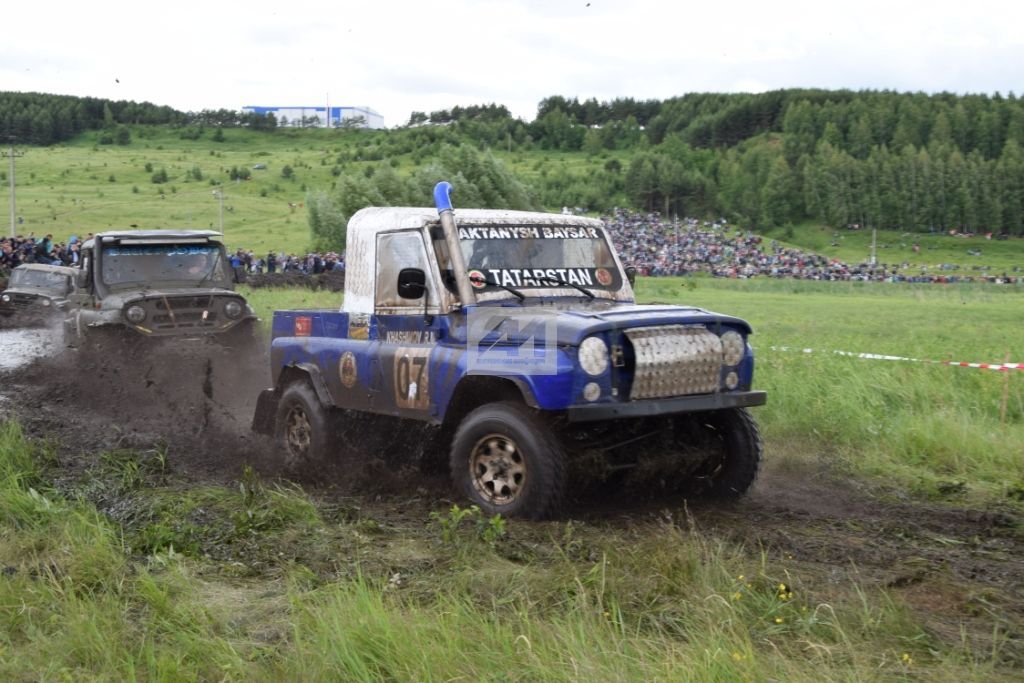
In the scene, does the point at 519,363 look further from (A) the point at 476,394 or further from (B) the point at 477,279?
(B) the point at 477,279

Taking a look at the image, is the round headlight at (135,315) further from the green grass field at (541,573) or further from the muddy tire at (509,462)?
the muddy tire at (509,462)

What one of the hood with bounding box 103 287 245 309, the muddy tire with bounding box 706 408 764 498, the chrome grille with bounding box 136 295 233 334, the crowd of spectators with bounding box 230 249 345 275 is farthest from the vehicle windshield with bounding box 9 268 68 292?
the crowd of spectators with bounding box 230 249 345 275

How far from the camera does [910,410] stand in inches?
400

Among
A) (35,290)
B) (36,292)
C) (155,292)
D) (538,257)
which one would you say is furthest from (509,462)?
(35,290)

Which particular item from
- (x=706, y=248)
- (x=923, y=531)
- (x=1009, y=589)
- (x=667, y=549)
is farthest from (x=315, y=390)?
(x=706, y=248)

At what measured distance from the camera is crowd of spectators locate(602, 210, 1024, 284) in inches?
2689

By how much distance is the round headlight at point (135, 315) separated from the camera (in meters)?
Answer: 13.1

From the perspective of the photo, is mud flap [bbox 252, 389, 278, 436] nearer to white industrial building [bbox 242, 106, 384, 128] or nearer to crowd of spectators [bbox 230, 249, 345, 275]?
crowd of spectators [bbox 230, 249, 345, 275]

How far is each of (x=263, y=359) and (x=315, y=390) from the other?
5507 mm

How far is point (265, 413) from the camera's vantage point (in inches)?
364

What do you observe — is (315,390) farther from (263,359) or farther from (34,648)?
(263,359)

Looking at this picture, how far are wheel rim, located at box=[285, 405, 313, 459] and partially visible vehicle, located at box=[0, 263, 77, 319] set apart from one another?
10122 mm

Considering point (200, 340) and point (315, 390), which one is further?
point (200, 340)

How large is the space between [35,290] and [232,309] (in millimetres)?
7133
